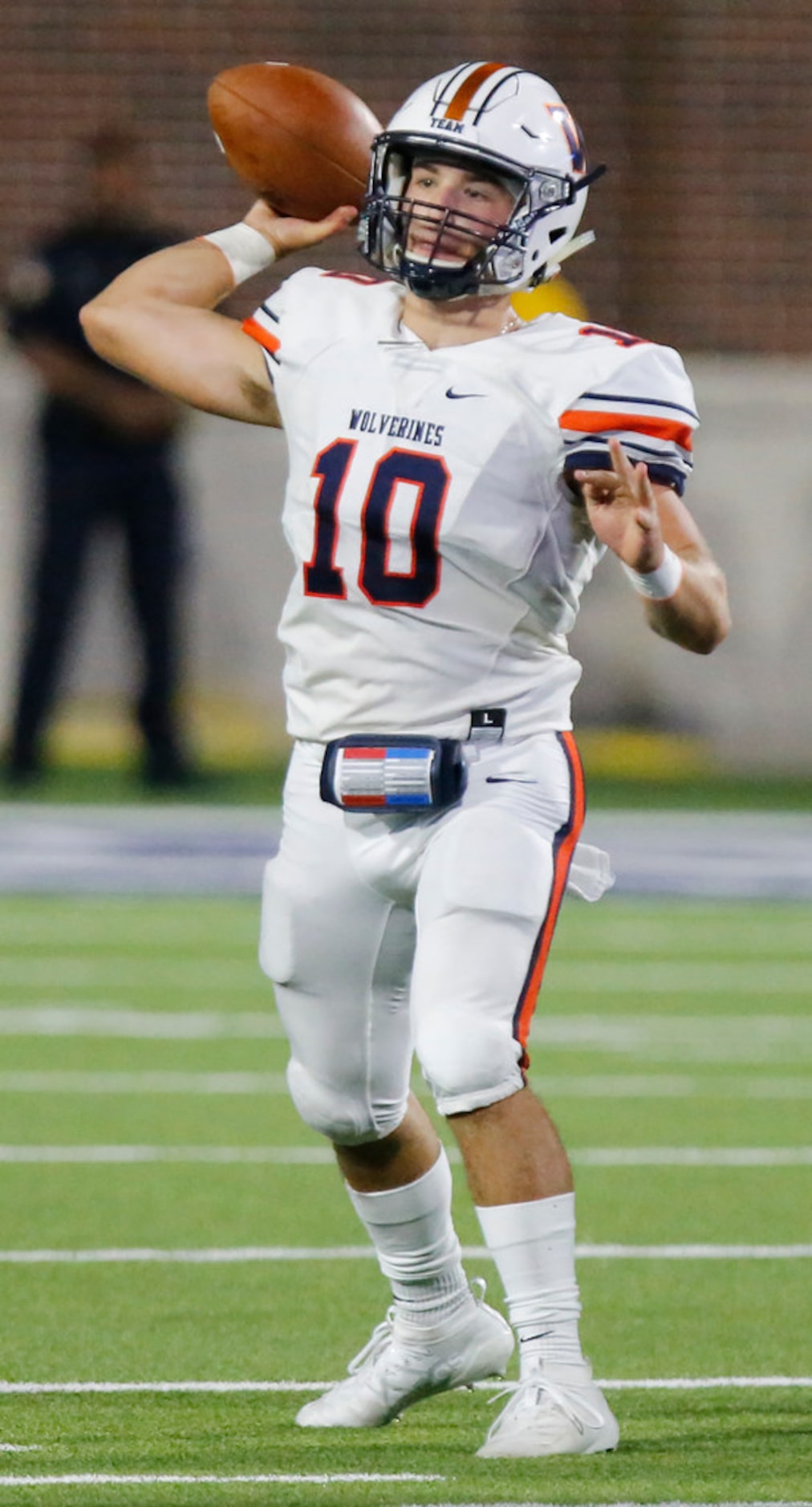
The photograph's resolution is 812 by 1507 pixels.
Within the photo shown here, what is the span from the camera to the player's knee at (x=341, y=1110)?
3361mm

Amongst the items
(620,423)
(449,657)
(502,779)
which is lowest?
(502,779)

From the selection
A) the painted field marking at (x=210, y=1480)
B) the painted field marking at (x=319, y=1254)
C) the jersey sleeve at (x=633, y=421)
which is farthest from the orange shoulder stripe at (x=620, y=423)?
the painted field marking at (x=319, y=1254)

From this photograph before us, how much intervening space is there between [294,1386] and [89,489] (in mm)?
7620

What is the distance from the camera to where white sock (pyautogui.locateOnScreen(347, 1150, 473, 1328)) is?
342 cm

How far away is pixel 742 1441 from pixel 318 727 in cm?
98

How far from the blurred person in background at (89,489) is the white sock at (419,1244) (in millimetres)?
7516

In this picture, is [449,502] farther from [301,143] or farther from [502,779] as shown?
[301,143]

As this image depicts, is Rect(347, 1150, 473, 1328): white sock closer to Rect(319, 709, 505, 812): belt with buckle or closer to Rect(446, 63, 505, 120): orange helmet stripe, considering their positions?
Rect(319, 709, 505, 812): belt with buckle

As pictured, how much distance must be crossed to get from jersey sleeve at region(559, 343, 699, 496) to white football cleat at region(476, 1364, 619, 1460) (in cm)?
104

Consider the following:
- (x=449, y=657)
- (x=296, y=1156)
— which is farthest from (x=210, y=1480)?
(x=296, y=1156)

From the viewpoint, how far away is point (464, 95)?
3383 millimetres

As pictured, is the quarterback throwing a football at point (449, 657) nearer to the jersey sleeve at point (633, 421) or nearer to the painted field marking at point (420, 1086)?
the jersey sleeve at point (633, 421)

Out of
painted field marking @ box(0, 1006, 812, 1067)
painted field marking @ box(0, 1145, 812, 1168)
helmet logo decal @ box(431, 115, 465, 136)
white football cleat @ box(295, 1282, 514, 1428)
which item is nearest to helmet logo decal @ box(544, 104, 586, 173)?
helmet logo decal @ box(431, 115, 465, 136)

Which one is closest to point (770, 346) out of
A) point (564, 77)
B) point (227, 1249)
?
point (564, 77)
